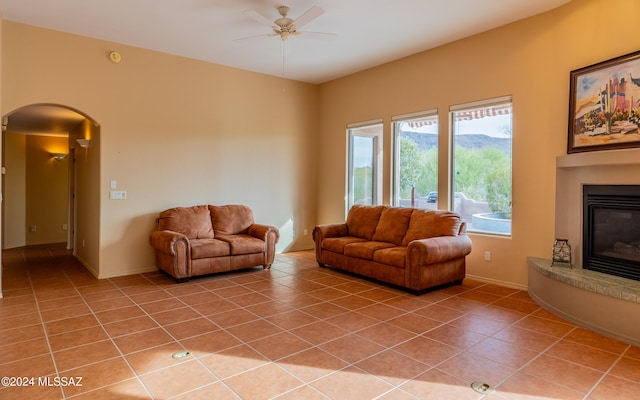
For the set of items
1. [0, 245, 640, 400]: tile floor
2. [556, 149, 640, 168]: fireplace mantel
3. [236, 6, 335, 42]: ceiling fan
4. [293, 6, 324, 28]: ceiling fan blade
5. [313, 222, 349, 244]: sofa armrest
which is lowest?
[0, 245, 640, 400]: tile floor

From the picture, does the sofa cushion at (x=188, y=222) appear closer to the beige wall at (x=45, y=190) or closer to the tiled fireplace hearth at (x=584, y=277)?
the tiled fireplace hearth at (x=584, y=277)

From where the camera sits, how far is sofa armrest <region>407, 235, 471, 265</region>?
4.30m

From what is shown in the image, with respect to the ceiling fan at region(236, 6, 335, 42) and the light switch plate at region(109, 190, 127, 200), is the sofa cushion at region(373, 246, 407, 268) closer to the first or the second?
the ceiling fan at region(236, 6, 335, 42)

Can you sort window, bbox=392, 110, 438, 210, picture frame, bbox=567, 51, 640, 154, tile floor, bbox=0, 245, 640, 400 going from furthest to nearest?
window, bbox=392, 110, 438, 210
picture frame, bbox=567, 51, 640, 154
tile floor, bbox=0, 245, 640, 400

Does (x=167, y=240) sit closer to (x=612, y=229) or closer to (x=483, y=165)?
(x=483, y=165)

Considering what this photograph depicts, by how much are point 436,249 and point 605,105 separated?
2162 mm

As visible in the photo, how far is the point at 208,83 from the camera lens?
6023 millimetres

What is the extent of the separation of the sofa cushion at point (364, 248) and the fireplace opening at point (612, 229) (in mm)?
2197

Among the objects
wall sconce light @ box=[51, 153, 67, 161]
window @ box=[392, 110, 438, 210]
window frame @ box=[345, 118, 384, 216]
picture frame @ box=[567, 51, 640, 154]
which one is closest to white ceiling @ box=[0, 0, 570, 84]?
picture frame @ box=[567, 51, 640, 154]

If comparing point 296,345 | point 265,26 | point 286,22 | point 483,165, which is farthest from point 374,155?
point 296,345

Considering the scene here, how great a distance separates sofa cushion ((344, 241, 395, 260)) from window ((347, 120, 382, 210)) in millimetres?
1463

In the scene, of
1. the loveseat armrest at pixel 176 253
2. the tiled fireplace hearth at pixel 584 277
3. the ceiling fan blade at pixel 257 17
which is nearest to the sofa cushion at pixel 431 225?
the tiled fireplace hearth at pixel 584 277

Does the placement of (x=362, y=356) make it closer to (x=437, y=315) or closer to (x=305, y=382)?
(x=305, y=382)

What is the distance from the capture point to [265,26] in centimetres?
465
